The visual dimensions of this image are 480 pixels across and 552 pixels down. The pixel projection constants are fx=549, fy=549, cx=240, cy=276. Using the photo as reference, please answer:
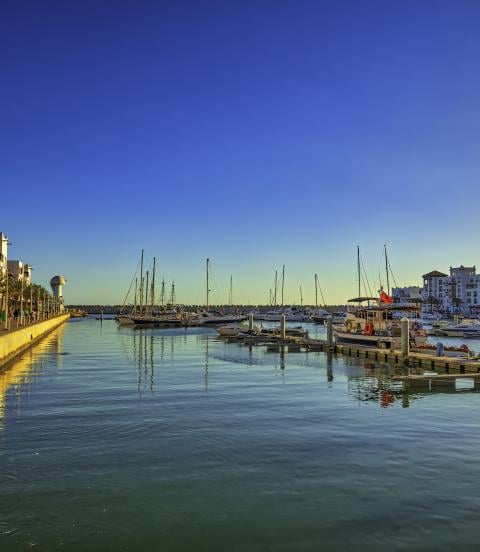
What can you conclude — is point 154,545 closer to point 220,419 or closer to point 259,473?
point 259,473

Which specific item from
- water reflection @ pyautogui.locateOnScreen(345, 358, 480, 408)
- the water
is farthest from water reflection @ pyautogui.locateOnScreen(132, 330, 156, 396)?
water reflection @ pyautogui.locateOnScreen(345, 358, 480, 408)

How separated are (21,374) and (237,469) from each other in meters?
26.0

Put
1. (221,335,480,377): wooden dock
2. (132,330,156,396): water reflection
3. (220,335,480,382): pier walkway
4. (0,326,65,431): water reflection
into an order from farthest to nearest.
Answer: (221,335,480,377): wooden dock → (220,335,480,382): pier walkway → (132,330,156,396): water reflection → (0,326,65,431): water reflection

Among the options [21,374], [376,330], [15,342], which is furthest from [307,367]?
[15,342]

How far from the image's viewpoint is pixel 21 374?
1415 inches

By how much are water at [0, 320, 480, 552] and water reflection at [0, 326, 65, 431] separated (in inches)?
14.7

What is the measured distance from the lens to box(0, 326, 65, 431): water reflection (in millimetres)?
25953

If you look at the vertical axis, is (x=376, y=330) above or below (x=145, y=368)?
above

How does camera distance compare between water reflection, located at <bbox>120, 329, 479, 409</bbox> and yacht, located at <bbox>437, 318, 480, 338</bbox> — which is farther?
yacht, located at <bbox>437, 318, 480, 338</bbox>

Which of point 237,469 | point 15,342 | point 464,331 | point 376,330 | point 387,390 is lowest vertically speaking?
point 387,390

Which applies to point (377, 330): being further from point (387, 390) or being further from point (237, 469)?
point (237, 469)

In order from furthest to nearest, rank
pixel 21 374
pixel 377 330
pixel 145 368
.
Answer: pixel 377 330
pixel 145 368
pixel 21 374

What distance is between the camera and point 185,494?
12281 millimetres

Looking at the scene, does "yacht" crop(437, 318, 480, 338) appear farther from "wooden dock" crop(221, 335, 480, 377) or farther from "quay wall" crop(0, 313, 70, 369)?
"quay wall" crop(0, 313, 70, 369)
